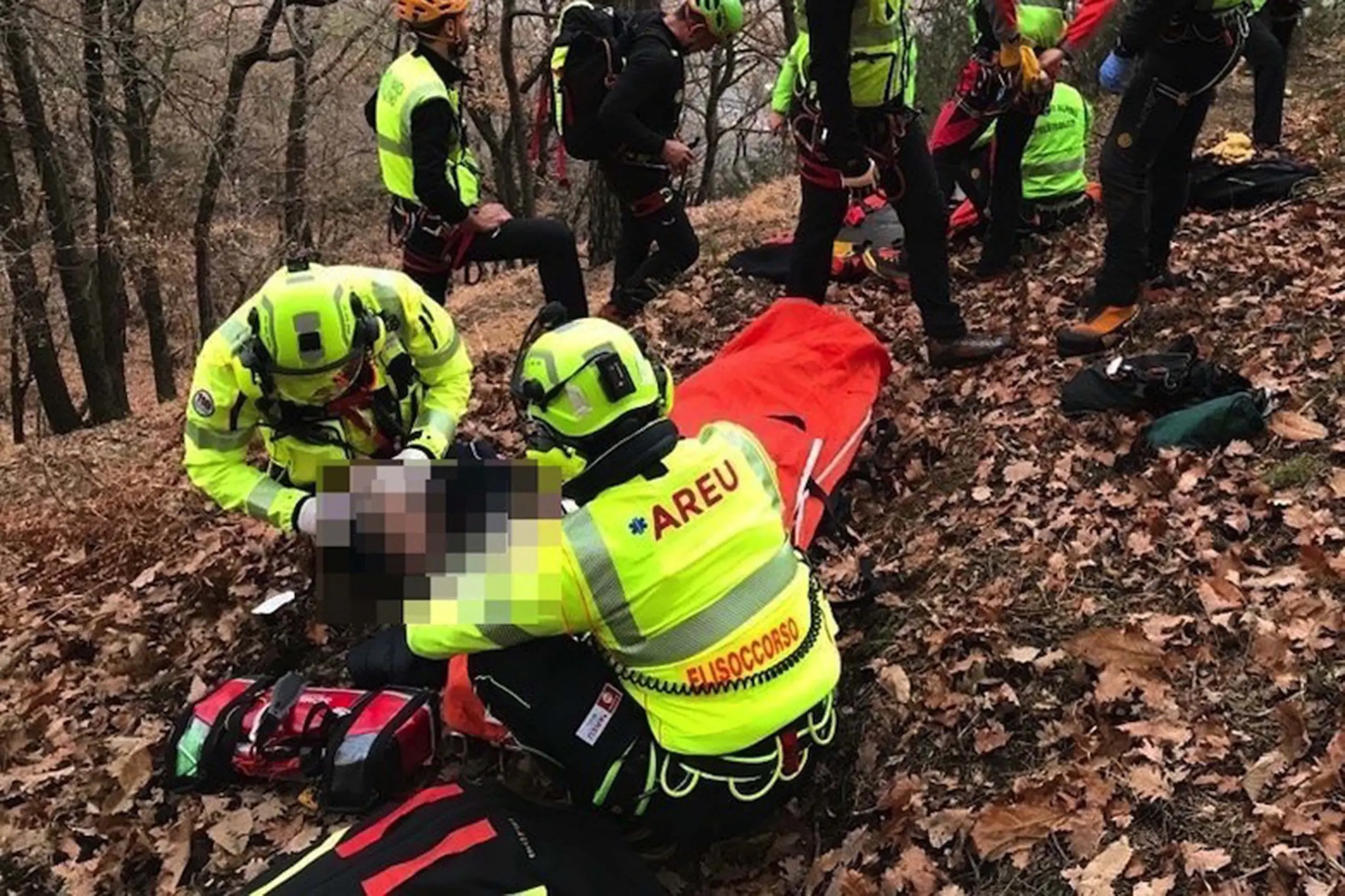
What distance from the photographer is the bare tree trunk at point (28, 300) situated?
13.1 meters

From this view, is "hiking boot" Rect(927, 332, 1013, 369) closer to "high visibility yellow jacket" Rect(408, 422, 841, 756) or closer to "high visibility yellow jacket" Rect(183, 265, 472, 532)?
"high visibility yellow jacket" Rect(183, 265, 472, 532)

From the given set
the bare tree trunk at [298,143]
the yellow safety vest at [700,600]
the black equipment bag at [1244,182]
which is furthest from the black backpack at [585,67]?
the bare tree trunk at [298,143]

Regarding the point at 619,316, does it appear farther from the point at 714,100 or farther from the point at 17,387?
the point at 17,387

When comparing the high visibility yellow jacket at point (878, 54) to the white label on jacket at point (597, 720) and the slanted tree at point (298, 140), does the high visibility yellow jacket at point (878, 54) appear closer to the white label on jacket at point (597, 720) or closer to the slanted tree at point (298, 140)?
the white label on jacket at point (597, 720)

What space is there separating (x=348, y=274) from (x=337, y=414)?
562 millimetres

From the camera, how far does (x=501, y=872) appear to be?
2.95 m

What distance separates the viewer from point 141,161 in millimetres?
15898

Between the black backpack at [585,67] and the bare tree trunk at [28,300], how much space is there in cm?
807

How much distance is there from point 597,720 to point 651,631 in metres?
0.36

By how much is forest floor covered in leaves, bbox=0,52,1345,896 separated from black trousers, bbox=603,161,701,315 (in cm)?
159

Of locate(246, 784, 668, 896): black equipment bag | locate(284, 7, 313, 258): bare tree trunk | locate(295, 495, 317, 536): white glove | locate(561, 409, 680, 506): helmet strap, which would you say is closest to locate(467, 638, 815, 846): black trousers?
locate(246, 784, 668, 896): black equipment bag

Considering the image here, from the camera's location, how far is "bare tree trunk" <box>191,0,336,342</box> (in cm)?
1457

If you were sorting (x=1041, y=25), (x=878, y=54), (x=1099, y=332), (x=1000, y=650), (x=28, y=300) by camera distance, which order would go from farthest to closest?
(x=28, y=300)
(x=1041, y=25)
(x=1099, y=332)
(x=878, y=54)
(x=1000, y=650)

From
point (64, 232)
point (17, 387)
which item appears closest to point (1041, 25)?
point (64, 232)
